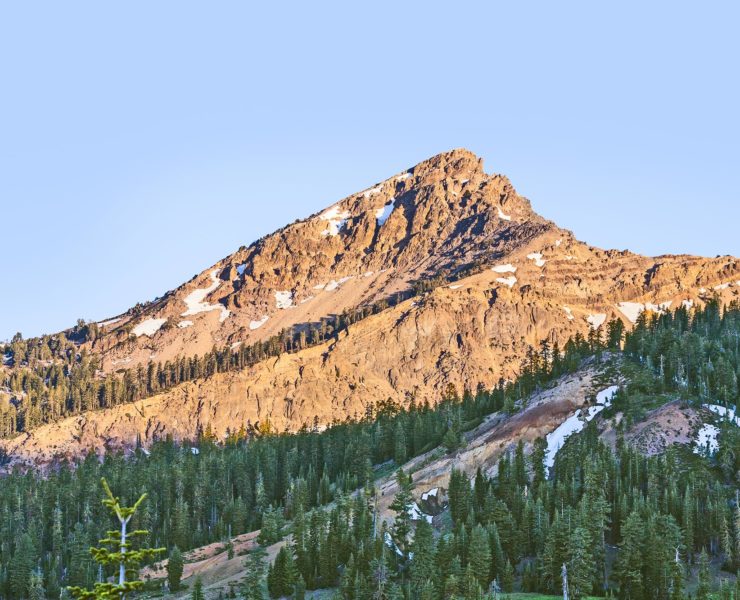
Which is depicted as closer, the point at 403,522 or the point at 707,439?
the point at 403,522

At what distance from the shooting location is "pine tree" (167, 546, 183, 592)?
159 m

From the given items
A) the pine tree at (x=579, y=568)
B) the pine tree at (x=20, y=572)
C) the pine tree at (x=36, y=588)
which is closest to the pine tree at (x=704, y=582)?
the pine tree at (x=579, y=568)

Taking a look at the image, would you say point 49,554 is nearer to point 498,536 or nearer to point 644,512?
point 498,536

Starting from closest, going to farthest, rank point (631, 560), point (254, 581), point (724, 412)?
point (631, 560), point (254, 581), point (724, 412)

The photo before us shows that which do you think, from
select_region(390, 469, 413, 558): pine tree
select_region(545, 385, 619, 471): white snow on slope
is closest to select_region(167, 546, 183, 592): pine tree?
select_region(390, 469, 413, 558): pine tree

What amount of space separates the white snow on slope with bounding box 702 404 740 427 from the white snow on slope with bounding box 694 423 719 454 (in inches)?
155

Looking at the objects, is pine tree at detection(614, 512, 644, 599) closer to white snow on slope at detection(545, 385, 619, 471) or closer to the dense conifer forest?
the dense conifer forest

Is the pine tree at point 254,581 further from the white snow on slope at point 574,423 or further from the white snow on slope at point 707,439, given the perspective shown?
the white snow on slope at point 707,439

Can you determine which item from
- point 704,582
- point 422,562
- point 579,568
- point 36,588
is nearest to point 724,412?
point 579,568

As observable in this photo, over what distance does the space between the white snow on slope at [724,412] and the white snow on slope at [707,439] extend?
155 inches

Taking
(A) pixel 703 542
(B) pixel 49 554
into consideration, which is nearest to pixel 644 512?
(A) pixel 703 542

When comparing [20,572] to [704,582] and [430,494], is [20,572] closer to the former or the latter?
[430,494]

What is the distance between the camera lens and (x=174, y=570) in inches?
6280

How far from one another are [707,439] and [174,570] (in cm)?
9173
